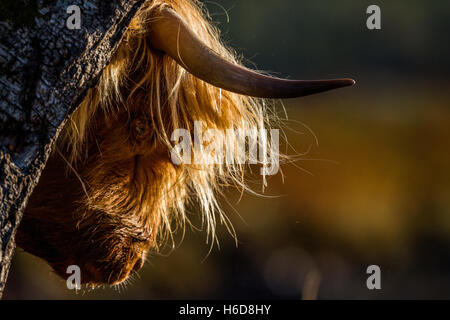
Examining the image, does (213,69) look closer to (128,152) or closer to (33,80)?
(33,80)

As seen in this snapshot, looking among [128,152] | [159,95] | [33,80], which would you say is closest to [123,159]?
[128,152]

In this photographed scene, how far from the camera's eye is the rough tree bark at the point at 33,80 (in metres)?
1.04

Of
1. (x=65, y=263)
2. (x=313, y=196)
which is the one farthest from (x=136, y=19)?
(x=313, y=196)

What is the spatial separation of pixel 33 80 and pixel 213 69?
334 millimetres

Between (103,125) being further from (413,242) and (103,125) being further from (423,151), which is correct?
(423,151)

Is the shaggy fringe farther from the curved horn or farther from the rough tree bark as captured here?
the rough tree bark

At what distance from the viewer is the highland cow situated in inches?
59.2

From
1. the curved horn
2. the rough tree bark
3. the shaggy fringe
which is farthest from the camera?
the shaggy fringe

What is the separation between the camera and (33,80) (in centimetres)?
107

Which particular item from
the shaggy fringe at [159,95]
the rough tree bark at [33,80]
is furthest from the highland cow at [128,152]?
the rough tree bark at [33,80]

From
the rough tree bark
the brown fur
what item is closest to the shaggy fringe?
the brown fur

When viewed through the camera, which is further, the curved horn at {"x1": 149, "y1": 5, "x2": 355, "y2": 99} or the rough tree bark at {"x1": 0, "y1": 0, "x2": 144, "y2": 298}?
the curved horn at {"x1": 149, "y1": 5, "x2": 355, "y2": 99}

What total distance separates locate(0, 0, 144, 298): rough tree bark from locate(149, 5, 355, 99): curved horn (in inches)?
8.1

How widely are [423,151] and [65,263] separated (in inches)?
270
